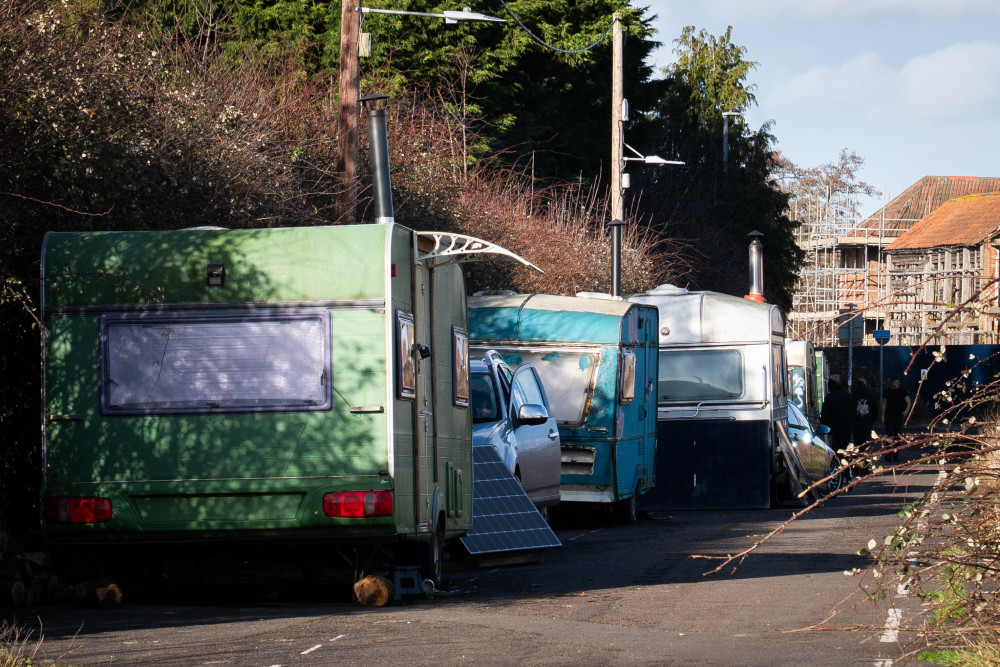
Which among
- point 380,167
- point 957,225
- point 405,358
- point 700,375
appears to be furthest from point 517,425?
point 957,225

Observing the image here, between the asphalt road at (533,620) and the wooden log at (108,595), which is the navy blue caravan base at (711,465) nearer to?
the asphalt road at (533,620)

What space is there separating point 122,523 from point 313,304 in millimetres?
1941

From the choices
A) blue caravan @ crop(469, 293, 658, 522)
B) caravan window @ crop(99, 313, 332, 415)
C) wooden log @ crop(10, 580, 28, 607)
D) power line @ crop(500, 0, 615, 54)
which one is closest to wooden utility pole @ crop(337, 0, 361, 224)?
blue caravan @ crop(469, 293, 658, 522)

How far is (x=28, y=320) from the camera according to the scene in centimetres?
1174

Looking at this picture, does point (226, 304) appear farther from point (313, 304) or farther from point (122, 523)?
point (122, 523)

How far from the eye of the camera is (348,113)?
1744 centimetres

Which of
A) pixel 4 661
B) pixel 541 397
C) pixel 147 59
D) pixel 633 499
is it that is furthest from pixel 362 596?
pixel 633 499

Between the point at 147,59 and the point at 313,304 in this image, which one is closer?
the point at 313,304

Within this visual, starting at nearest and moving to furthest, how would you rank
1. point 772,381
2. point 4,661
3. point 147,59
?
1. point 4,661
2. point 147,59
3. point 772,381

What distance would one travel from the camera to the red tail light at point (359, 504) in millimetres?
9836

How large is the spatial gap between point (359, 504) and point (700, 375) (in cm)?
1259

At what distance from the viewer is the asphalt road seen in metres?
8.24

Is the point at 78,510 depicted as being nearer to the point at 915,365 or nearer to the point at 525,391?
the point at 525,391

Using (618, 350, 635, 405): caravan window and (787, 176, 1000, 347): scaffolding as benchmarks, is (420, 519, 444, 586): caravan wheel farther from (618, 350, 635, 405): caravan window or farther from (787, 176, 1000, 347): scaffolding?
(787, 176, 1000, 347): scaffolding
